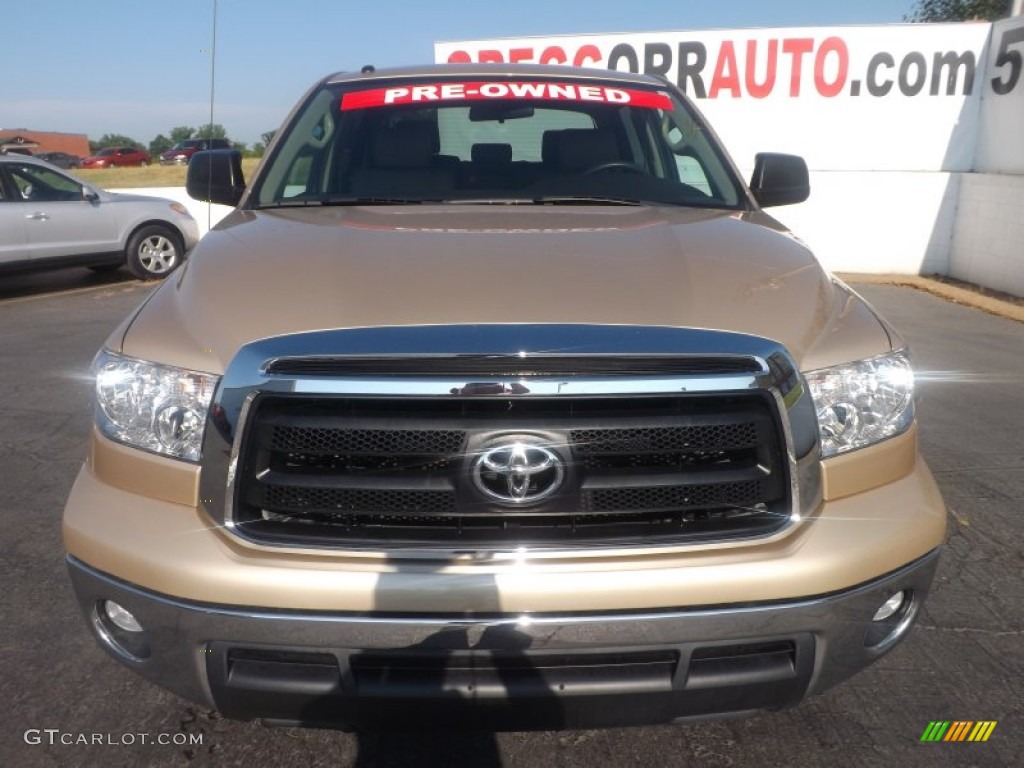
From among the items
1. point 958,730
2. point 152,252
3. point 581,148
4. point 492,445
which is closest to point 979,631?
point 958,730

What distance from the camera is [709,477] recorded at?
77.2 inches

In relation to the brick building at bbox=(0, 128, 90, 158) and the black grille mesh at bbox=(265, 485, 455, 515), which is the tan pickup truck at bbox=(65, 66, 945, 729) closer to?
the black grille mesh at bbox=(265, 485, 455, 515)

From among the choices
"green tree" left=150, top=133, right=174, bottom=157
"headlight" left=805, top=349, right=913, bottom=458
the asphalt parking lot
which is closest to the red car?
"green tree" left=150, top=133, right=174, bottom=157

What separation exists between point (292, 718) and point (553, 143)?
2.46m

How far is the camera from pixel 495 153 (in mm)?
3537

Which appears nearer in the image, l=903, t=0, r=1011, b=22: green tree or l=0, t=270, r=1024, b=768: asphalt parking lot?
l=0, t=270, r=1024, b=768: asphalt parking lot

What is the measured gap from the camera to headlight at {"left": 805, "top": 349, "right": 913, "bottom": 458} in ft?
6.79

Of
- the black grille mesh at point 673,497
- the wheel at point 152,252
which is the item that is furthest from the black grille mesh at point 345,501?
the wheel at point 152,252

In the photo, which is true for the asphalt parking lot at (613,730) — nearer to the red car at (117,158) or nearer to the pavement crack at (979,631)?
the pavement crack at (979,631)

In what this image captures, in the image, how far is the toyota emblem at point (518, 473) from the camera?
6.21 feet

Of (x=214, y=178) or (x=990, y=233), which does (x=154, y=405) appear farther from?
(x=990, y=233)

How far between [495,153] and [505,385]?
1.91m

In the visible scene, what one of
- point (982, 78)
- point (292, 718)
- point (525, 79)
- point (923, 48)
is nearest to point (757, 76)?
point (923, 48)

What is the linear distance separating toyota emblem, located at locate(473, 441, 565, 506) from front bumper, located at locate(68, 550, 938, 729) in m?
0.25
